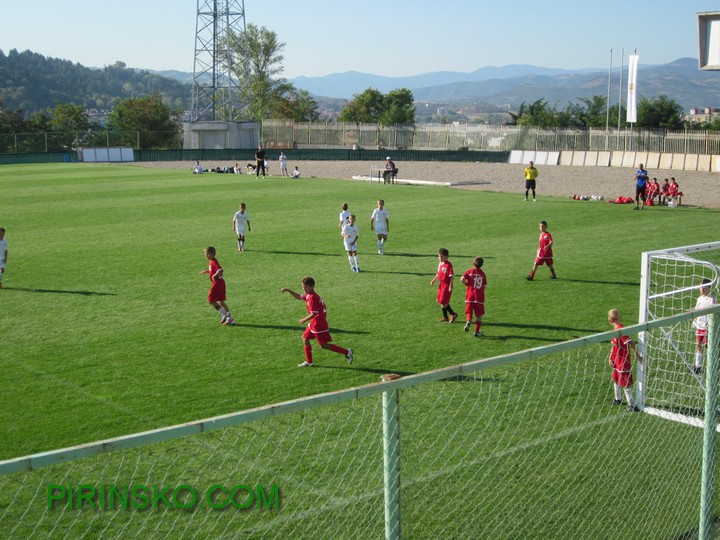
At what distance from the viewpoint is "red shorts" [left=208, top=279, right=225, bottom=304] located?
51.3 feet

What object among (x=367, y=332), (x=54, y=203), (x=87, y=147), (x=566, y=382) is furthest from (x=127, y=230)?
(x=87, y=147)

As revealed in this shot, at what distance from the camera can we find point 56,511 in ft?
26.7

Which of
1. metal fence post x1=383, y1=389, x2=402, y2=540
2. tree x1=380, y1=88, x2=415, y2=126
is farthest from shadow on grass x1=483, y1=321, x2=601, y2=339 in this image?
tree x1=380, y1=88, x2=415, y2=126

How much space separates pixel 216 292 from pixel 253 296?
108 inches

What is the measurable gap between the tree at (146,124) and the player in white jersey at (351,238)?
182ft

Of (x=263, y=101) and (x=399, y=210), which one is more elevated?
(x=263, y=101)

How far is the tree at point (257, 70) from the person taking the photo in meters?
107

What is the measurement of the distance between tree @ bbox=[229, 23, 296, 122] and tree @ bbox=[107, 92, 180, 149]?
18434 mm

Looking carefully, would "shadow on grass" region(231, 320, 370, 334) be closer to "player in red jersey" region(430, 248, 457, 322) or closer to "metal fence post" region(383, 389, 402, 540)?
"player in red jersey" region(430, 248, 457, 322)

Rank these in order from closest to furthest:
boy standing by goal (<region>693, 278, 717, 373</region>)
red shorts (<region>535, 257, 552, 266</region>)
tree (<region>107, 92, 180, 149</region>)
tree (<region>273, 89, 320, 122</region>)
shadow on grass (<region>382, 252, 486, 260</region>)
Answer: boy standing by goal (<region>693, 278, 717, 373</region>) < red shorts (<region>535, 257, 552, 266</region>) < shadow on grass (<region>382, 252, 486, 260</region>) < tree (<region>107, 92, 180, 149</region>) < tree (<region>273, 89, 320, 122</region>)

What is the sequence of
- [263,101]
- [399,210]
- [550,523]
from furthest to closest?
[263,101] < [399,210] < [550,523]

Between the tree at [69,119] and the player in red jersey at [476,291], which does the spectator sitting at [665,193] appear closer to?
the player in red jersey at [476,291]

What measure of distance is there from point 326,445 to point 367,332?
5647mm

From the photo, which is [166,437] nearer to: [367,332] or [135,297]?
[367,332]
